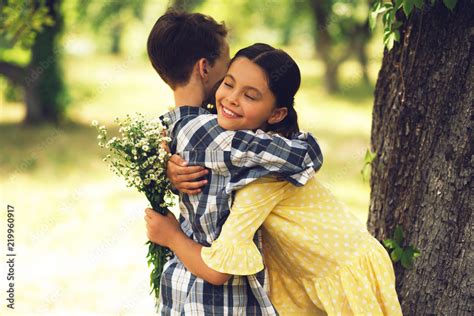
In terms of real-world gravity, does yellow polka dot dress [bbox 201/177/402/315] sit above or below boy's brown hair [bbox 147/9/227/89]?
below

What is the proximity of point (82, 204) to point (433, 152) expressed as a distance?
20.3 feet

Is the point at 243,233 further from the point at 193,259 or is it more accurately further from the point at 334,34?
the point at 334,34

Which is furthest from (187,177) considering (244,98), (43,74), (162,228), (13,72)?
(43,74)

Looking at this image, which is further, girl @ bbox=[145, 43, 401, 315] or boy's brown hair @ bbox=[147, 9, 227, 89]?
boy's brown hair @ bbox=[147, 9, 227, 89]

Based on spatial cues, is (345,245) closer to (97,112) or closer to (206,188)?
(206,188)

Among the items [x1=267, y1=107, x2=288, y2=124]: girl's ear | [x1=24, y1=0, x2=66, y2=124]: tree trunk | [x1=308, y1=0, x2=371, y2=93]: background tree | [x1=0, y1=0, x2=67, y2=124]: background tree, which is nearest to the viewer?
[x1=267, y1=107, x2=288, y2=124]: girl's ear

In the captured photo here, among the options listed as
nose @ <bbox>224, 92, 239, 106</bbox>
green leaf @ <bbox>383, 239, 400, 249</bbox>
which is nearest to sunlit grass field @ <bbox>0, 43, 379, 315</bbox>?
A: green leaf @ <bbox>383, 239, 400, 249</bbox>

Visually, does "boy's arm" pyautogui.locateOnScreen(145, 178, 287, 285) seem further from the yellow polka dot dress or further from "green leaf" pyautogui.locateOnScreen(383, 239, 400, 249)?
"green leaf" pyautogui.locateOnScreen(383, 239, 400, 249)

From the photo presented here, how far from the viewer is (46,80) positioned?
13398 millimetres

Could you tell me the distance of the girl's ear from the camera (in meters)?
2.74

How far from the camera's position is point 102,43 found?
38.6 m

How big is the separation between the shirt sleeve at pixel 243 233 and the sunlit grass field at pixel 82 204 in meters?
3.02

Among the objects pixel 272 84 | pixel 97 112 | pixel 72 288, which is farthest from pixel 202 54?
pixel 97 112

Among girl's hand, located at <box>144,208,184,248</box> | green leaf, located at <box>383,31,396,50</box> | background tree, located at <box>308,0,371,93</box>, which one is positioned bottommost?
girl's hand, located at <box>144,208,184,248</box>
